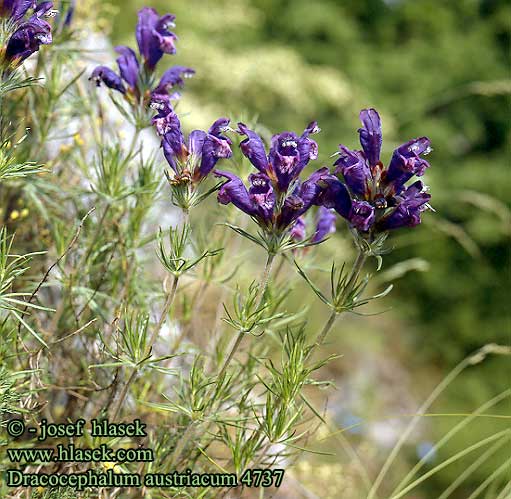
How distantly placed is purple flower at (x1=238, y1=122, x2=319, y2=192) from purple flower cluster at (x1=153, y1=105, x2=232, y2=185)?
0.05 meters

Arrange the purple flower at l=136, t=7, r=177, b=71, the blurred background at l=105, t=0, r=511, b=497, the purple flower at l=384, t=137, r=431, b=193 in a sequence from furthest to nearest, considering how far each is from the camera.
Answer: the blurred background at l=105, t=0, r=511, b=497, the purple flower at l=136, t=7, r=177, b=71, the purple flower at l=384, t=137, r=431, b=193

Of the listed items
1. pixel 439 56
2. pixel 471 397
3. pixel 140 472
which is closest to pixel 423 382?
pixel 471 397

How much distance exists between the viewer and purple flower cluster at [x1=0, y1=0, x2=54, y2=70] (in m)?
1.28

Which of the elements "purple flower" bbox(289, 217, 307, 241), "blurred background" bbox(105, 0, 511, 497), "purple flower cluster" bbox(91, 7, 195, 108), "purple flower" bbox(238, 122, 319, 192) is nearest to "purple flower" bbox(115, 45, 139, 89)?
"purple flower cluster" bbox(91, 7, 195, 108)

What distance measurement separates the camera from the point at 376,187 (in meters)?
1.27

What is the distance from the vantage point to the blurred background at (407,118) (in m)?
4.68

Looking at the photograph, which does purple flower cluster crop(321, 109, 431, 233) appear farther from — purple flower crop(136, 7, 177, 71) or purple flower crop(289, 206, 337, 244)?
purple flower crop(136, 7, 177, 71)

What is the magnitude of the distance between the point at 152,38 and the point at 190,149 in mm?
411

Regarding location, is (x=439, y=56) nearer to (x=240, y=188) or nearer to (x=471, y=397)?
(x=471, y=397)

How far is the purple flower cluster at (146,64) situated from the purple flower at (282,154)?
381mm

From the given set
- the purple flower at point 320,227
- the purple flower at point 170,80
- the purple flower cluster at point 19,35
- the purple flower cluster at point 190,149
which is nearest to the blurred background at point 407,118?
the purple flower at point 320,227

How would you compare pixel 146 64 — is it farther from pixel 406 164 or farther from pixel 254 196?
pixel 406 164

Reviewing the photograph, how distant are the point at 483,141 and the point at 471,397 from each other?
257 centimetres

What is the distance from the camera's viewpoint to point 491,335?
16.8 ft
